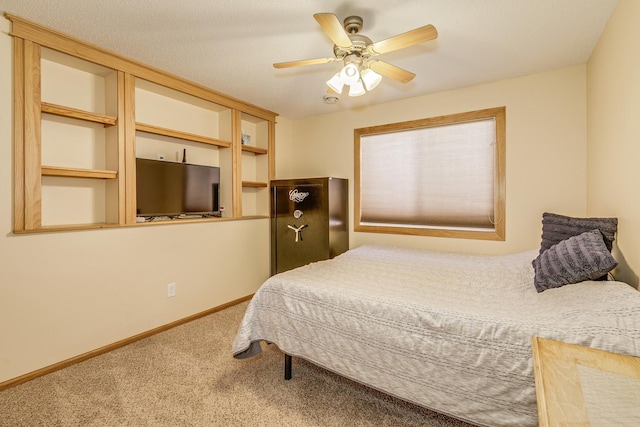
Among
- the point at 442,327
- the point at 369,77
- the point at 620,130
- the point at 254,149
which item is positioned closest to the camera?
the point at 442,327

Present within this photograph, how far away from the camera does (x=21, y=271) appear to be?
2008mm

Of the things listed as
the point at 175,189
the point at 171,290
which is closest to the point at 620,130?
the point at 175,189

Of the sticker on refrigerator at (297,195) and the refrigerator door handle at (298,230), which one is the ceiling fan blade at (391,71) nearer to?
the sticker on refrigerator at (297,195)

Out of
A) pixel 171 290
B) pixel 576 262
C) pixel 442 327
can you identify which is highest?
pixel 576 262

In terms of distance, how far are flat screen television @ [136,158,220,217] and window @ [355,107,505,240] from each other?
177 centimetres

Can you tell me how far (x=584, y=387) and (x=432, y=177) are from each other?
2.74m

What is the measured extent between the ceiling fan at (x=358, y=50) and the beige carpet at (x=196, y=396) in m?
2.03

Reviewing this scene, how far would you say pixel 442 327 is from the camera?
1.41 m

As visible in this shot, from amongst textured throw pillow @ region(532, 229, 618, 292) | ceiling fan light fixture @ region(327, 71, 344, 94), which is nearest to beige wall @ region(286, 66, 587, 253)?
textured throw pillow @ region(532, 229, 618, 292)

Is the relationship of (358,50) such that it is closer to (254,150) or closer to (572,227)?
(572,227)

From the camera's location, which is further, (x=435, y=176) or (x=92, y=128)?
(x=435, y=176)

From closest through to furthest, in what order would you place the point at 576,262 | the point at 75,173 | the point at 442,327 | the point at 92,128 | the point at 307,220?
the point at 442,327 < the point at 576,262 < the point at 75,173 < the point at 92,128 < the point at 307,220

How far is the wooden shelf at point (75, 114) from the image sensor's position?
212 centimetres

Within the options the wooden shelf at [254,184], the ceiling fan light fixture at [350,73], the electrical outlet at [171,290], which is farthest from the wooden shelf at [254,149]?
the ceiling fan light fixture at [350,73]
